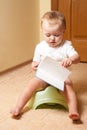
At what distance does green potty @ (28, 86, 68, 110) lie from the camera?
2.89 feet

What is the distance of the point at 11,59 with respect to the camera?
5.00 feet

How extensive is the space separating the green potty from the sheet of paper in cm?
6

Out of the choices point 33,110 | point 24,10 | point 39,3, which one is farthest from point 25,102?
point 39,3

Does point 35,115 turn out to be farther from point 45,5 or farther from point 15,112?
point 45,5

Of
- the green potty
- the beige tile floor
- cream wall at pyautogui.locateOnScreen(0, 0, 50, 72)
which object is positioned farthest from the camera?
cream wall at pyautogui.locateOnScreen(0, 0, 50, 72)

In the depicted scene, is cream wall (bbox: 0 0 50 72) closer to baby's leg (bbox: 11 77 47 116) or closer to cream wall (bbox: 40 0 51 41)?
cream wall (bbox: 40 0 51 41)

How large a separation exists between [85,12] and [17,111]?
3.38ft

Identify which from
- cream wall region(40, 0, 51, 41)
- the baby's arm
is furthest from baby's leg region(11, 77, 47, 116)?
cream wall region(40, 0, 51, 41)

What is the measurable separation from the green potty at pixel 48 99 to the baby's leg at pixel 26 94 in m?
0.03

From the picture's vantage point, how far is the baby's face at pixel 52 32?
0.88 m

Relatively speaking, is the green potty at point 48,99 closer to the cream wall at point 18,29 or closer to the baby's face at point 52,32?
the baby's face at point 52,32

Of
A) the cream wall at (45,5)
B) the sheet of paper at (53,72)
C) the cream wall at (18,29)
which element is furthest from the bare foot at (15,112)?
the cream wall at (45,5)

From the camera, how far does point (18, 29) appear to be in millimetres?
1574

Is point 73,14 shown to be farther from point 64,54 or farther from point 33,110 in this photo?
point 33,110
